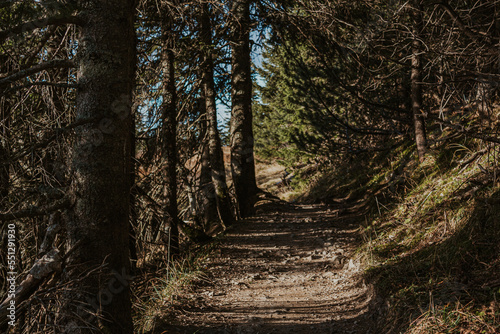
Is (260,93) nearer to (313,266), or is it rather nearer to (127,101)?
(313,266)

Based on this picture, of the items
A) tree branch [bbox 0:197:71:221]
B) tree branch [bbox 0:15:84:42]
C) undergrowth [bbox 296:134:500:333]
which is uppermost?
tree branch [bbox 0:15:84:42]

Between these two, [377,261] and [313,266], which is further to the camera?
[313,266]

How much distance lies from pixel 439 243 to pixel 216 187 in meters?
5.40

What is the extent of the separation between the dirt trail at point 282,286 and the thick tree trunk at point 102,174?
1.10m

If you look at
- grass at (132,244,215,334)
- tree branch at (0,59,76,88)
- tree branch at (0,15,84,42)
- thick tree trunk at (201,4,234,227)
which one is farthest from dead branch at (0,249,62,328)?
thick tree trunk at (201,4,234,227)

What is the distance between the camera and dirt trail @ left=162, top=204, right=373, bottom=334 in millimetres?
3992

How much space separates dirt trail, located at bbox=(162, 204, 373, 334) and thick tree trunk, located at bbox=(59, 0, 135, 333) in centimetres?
110

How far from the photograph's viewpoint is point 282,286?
5156 millimetres

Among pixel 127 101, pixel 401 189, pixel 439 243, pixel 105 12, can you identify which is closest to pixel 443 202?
pixel 439 243

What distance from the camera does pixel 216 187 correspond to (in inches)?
336

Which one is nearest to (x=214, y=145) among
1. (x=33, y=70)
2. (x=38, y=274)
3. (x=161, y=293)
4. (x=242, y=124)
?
(x=242, y=124)

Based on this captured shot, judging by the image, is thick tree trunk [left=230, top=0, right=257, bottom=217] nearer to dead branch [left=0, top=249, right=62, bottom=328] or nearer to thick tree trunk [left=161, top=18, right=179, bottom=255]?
thick tree trunk [left=161, top=18, right=179, bottom=255]

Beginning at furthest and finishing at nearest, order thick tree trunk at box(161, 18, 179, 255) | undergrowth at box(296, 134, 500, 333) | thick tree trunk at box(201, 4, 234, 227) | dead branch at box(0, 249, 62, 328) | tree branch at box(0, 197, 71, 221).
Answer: thick tree trunk at box(201, 4, 234, 227) < thick tree trunk at box(161, 18, 179, 255) < undergrowth at box(296, 134, 500, 333) < dead branch at box(0, 249, 62, 328) < tree branch at box(0, 197, 71, 221)

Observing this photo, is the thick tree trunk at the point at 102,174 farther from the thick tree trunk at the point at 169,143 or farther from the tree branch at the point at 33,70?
the thick tree trunk at the point at 169,143
